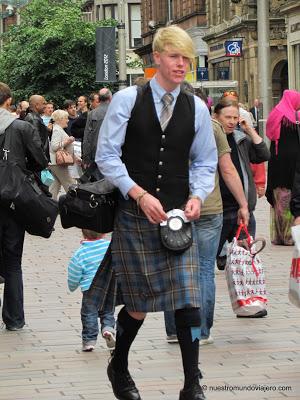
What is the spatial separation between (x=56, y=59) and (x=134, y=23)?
32714 mm

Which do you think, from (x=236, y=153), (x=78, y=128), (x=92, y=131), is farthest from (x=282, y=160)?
(x=78, y=128)

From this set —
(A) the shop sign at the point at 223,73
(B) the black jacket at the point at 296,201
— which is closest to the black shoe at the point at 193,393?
(B) the black jacket at the point at 296,201

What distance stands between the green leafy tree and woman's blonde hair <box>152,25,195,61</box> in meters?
42.8

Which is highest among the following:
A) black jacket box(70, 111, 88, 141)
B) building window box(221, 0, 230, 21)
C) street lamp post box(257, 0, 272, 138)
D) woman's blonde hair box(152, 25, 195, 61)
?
building window box(221, 0, 230, 21)

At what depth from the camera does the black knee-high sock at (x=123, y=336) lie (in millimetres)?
6695

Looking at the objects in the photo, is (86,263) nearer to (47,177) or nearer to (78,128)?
(47,177)

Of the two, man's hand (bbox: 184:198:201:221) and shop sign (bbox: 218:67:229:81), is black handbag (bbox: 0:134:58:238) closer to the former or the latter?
man's hand (bbox: 184:198:201:221)

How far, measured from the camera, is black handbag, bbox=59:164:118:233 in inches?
261

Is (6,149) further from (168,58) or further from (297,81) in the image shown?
(297,81)

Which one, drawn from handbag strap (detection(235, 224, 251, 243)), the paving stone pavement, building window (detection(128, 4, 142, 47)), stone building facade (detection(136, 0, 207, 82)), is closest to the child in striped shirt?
the paving stone pavement

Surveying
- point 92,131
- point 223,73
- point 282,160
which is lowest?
point 282,160

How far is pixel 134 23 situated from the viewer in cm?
8225

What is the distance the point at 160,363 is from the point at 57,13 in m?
44.9

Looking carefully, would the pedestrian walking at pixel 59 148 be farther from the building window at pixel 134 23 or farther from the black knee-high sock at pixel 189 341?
the building window at pixel 134 23
